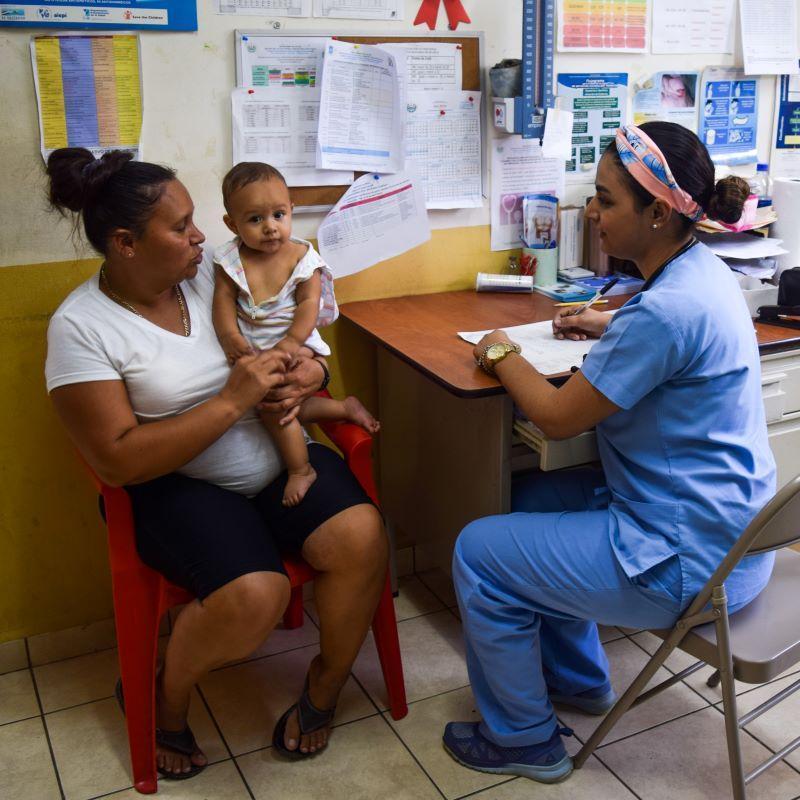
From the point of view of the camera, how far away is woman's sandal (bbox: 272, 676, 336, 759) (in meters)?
1.94

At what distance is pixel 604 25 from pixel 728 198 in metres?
1.01

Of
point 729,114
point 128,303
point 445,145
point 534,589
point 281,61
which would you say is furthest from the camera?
point 729,114

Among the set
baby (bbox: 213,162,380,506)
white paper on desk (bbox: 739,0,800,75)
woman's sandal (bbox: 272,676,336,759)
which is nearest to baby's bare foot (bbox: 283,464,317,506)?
baby (bbox: 213,162,380,506)

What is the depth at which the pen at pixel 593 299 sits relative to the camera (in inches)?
80.9

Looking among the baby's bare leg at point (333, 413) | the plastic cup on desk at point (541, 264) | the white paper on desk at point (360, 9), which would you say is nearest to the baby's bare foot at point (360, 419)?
Answer: the baby's bare leg at point (333, 413)

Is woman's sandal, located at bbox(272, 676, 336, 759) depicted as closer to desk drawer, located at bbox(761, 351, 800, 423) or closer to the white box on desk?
desk drawer, located at bbox(761, 351, 800, 423)

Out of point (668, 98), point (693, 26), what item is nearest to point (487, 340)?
point (668, 98)

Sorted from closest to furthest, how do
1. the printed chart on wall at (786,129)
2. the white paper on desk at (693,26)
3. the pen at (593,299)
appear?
the pen at (593,299), the white paper on desk at (693,26), the printed chart on wall at (786,129)

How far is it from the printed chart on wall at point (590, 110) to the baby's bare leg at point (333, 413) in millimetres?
986

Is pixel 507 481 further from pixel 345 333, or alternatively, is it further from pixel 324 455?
pixel 345 333

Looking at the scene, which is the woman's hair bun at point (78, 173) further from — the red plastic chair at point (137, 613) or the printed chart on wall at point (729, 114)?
the printed chart on wall at point (729, 114)

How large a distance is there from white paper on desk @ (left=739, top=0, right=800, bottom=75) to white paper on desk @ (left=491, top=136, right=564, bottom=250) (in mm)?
671

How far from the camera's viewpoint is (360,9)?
7.15 feet

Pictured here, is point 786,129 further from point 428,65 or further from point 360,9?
point 360,9
